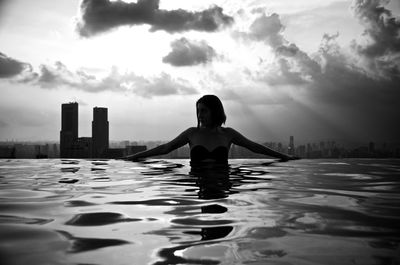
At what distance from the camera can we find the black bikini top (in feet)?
24.5

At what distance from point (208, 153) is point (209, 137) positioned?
359 mm

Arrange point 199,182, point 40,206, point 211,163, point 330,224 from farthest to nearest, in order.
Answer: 1. point 211,163
2. point 199,182
3. point 40,206
4. point 330,224

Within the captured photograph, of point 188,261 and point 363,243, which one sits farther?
point 363,243

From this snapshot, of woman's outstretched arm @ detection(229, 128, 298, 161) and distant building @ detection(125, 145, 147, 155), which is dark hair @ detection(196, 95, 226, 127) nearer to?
woman's outstretched arm @ detection(229, 128, 298, 161)

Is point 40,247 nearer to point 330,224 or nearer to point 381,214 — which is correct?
point 330,224

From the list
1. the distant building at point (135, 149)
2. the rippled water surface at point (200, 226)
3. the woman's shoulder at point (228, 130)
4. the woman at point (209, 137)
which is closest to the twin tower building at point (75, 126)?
the distant building at point (135, 149)

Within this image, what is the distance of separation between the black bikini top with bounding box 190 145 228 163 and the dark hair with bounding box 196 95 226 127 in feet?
1.80

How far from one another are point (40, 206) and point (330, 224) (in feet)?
8.45

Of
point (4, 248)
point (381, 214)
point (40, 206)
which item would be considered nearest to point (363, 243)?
point (381, 214)

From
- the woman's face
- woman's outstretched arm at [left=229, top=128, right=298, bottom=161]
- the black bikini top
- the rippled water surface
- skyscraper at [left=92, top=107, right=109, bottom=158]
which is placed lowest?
the rippled water surface

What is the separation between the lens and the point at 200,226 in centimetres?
234

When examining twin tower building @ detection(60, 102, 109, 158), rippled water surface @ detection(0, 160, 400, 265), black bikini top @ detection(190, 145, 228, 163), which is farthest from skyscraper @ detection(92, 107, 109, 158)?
rippled water surface @ detection(0, 160, 400, 265)

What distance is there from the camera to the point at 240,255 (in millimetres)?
1754

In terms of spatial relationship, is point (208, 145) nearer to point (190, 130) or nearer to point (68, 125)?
point (190, 130)
